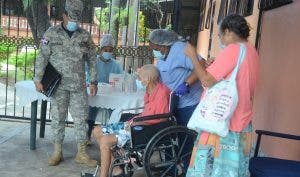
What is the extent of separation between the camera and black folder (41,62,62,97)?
445cm

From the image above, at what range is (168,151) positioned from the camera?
12.6 feet

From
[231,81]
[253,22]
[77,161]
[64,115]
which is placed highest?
[253,22]

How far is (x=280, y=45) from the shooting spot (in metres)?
4.46

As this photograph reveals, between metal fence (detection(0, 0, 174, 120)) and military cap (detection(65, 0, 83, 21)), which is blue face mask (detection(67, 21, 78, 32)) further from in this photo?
metal fence (detection(0, 0, 174, 120))

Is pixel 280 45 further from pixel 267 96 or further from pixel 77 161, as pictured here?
pixel 77 161

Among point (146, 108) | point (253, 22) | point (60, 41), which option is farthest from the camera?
point (253, 22)

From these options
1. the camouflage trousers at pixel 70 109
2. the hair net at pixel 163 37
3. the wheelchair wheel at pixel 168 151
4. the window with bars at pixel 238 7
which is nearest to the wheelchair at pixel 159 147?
the wheelchair wheel at pixel 168 151

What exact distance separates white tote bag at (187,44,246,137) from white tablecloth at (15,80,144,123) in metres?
1.68

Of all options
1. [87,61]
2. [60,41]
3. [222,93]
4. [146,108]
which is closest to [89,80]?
[87,61]

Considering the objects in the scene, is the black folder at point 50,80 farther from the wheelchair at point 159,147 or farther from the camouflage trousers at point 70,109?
the wheelchair at point 159,147

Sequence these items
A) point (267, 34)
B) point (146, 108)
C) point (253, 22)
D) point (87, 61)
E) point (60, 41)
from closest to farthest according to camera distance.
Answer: point (146, 108) < point (60, 41) < point (87, 61) < point (267, 34) < point (253, 22)

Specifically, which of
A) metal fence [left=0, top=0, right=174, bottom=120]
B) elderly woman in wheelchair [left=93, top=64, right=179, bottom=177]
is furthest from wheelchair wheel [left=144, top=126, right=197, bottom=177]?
metal fence [left=0, top=0, right=174, bottom=120]

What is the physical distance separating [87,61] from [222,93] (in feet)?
6.92

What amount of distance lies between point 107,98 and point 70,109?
0.39m
